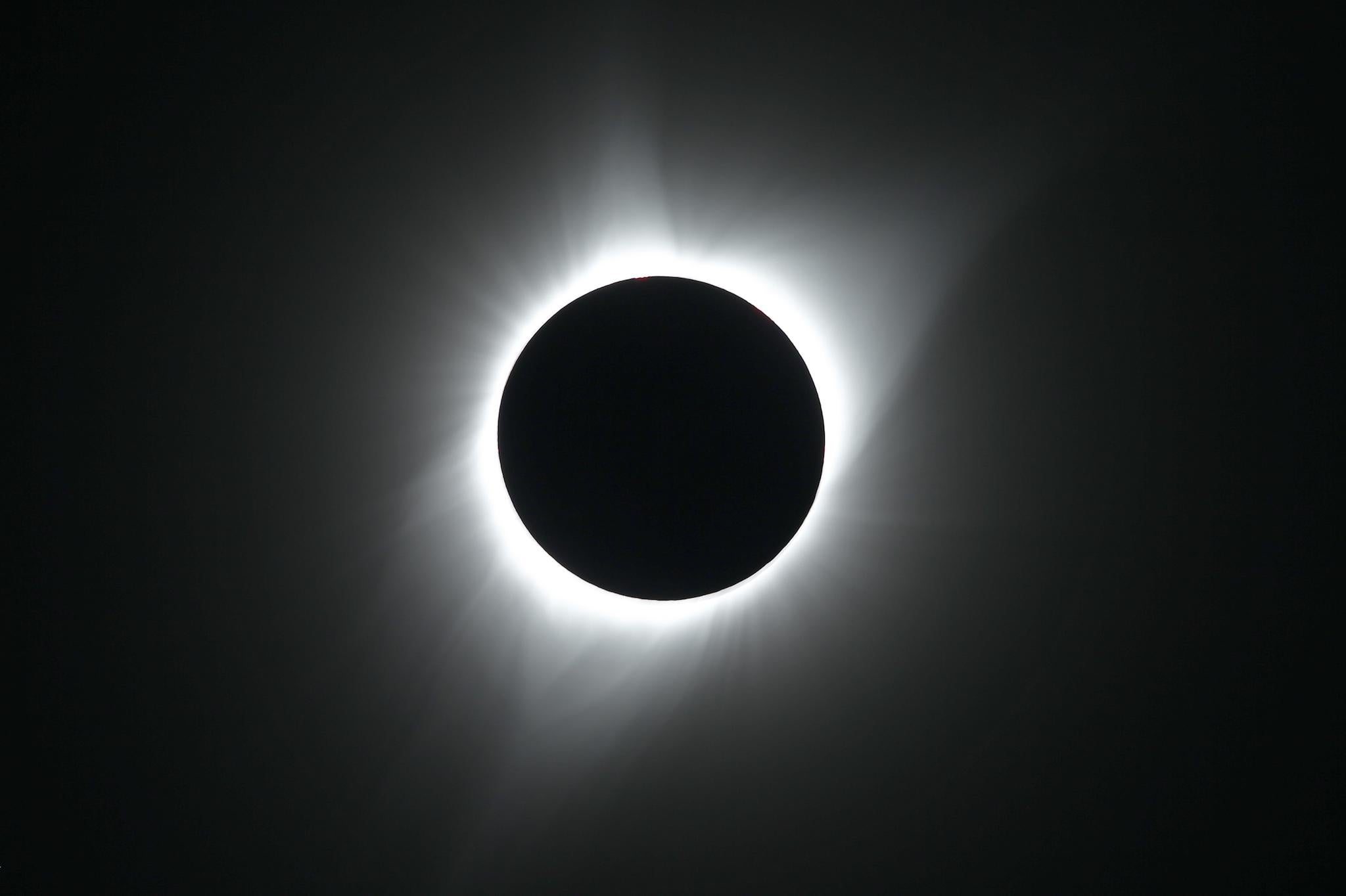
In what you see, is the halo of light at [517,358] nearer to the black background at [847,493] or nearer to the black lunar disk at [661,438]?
the black background at [847,493]

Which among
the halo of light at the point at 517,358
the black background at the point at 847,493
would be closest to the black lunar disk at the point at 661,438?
the halo of light at the point at 517,358

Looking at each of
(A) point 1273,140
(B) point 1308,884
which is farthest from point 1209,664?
(A) point 1273,140

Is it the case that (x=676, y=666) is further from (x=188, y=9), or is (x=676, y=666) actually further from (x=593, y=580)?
(x=188, y=9)

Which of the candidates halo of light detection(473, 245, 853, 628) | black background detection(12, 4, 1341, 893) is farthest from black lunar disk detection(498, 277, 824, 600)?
black background detection(12, 4, 1341, 893)

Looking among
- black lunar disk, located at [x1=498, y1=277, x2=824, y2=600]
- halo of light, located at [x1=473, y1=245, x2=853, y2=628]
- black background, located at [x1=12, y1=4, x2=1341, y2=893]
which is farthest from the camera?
halo of light, located at [x1=473, y1=245, x2=853, y2=628]

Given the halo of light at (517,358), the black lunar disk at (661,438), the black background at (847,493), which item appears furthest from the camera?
the halo of light at (517,358)

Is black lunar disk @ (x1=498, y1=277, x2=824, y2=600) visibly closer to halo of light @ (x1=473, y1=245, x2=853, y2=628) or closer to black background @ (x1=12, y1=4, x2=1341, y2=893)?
halo of light @ (x1=473, y1=245, x2=853, y2=628)

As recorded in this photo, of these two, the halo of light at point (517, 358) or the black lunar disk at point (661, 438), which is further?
the halo of light at point (517, 358)
